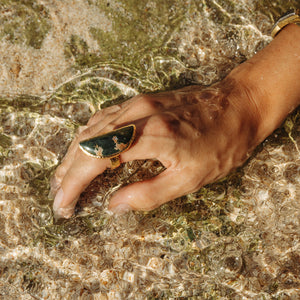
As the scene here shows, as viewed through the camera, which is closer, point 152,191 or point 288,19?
point 152,191

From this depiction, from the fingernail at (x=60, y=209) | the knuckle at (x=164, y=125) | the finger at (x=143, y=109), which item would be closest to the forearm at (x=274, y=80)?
the finger at (x=143, y=109)

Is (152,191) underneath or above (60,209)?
above

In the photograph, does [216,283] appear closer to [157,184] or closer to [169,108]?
[157,184]

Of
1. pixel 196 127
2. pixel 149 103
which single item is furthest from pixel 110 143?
pixel 196 127

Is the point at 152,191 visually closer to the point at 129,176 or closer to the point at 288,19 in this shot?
the point at 129,176

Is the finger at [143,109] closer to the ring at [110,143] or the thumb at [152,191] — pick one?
the ring at [110,143]

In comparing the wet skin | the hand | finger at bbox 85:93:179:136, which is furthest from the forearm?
finger at bbox 85:93:179:136

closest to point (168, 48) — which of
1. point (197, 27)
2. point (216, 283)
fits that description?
point (197, 27)
